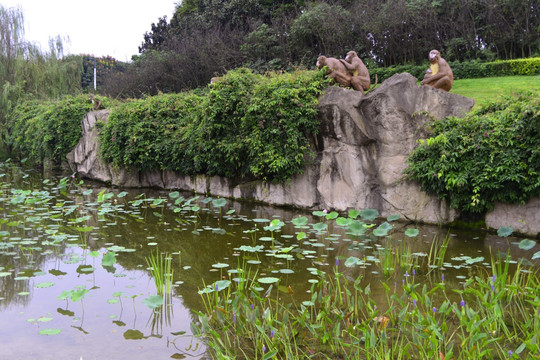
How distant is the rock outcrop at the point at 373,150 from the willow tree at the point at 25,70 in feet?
52.8

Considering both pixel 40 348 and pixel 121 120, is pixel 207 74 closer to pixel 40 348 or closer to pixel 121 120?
pixel 121 120

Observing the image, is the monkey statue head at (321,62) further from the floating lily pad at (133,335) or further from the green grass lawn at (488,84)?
the floating lily pad at (133,335)

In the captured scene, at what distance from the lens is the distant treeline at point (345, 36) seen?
20.5 meters

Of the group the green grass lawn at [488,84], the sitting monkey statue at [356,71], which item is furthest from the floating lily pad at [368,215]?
the green grass lawn at [488,84]

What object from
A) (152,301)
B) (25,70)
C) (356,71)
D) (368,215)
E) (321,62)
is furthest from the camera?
(25,70)

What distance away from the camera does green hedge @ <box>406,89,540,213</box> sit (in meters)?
6.86

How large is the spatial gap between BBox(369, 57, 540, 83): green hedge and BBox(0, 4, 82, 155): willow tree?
14819 mm

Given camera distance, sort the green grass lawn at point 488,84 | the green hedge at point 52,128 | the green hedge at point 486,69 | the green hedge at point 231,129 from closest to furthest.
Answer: the green hedge at point 231,129, the green grass lawn at point 488,84, the green hedge at point 52,128, the green hedge at point 486,69

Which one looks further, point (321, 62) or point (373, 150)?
point (321, 62)

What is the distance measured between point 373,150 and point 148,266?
5.13 m

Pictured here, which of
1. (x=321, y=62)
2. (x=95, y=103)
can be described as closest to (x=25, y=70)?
(x=95, y=103)

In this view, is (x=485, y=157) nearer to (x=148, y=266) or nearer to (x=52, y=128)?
Answer: (x=148, y=266)

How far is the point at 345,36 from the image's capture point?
2211 centimetres

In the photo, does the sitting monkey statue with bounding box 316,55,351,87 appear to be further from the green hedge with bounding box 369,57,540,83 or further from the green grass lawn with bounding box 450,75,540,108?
the green hedge with bounding box 369,57,540,83
